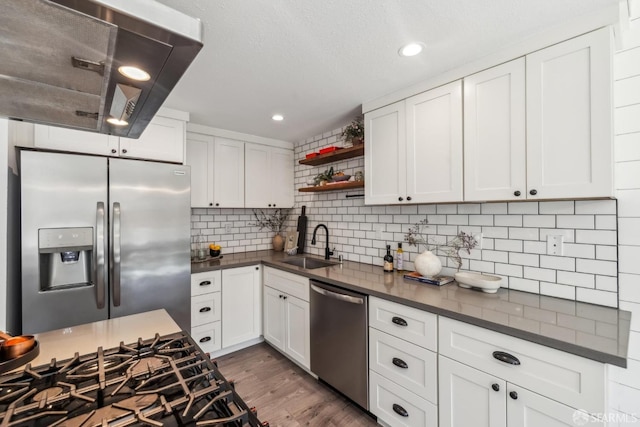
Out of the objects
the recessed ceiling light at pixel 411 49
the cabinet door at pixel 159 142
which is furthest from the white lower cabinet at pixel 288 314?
the recessed ceiling light at pixel 411 49

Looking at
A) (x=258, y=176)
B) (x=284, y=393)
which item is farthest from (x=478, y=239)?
(x=258, y=176)

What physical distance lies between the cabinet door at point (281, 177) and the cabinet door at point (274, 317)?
45.6 inches

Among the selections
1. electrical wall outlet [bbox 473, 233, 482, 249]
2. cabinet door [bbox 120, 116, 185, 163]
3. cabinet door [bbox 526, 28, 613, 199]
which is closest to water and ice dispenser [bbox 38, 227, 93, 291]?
cabinet door [bbox 120, 116, 185, 163]

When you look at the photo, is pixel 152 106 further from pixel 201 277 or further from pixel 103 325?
pixel 201 277

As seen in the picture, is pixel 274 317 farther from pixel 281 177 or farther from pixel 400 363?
pixel 281 177

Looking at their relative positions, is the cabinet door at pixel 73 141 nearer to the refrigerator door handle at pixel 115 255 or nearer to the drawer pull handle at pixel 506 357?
the refrigerator door handle at pixel 115 255

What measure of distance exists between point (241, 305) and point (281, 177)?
161cm

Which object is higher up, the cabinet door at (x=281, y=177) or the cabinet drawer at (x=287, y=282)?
the cabinet door at (x=281, y=177)

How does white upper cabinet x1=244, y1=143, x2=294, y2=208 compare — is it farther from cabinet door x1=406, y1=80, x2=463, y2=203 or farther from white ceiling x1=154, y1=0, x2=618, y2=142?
cabinet door x1=406, y1=80, x2=463, y2=203

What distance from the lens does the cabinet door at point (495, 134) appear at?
1.58 m

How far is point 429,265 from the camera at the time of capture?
2.03 metres

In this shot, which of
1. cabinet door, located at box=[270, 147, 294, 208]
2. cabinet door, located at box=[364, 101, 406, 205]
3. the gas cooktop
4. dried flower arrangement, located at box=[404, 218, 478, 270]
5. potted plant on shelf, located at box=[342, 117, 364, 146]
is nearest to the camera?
the gas cooktop

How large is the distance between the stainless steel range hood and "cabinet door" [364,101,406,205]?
1711 millimetres

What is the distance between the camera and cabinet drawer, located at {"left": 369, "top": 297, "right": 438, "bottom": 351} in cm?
157
